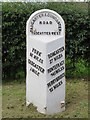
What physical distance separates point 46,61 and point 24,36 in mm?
2689

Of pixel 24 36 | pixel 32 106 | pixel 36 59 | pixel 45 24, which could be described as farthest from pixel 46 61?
pixel 24 36

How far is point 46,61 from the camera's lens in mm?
6309

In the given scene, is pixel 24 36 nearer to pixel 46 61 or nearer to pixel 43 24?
pixel 43 24

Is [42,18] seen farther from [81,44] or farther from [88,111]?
[81,44]

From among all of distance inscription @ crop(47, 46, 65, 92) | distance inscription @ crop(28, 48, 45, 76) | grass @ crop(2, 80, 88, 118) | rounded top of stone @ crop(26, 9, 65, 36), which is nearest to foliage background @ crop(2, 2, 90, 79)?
grass @ crop(2, 80, 88, 118)

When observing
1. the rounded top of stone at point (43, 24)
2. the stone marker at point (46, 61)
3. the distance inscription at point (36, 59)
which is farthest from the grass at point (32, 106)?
the rounded top of stone at point (43, 24)

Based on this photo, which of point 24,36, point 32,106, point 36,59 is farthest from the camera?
point 24,36

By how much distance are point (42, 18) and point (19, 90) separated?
2.13 meters

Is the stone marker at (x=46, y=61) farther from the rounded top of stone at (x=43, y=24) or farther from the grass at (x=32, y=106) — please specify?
the grass at (x=32, y=106)

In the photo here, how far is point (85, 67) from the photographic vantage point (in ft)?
31.4

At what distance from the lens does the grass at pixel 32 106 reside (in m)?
6.37

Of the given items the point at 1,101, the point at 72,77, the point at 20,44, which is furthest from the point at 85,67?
the point at 1,101

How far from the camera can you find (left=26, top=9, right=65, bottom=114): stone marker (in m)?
6.34

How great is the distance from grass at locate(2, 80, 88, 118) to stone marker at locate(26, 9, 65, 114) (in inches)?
7.0
